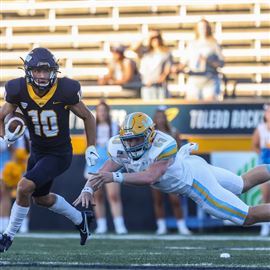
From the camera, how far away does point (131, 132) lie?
579 cm

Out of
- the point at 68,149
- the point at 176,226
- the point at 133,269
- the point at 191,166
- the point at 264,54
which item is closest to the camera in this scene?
the point at 133,269

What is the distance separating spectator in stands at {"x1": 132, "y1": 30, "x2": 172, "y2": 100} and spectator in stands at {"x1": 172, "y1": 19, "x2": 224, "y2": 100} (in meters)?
0.14

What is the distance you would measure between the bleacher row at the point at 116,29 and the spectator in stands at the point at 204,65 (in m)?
1.53

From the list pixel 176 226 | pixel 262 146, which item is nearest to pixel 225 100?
pixel 262 146

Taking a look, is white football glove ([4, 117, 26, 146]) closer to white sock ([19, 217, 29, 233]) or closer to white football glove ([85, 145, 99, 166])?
white football glove ([85, 145, 99, 166])

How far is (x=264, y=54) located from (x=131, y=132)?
22.7 ft

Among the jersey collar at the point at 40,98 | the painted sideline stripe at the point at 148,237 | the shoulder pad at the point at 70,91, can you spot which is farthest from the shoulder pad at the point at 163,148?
the painted sideline stripe at the point at 148,237

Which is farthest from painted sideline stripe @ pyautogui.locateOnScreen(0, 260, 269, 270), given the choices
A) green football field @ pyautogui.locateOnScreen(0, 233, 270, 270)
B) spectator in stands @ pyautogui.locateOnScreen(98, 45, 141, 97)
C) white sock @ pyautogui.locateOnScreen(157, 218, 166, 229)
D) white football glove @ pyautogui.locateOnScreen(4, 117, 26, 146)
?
spectator in stands @ pyautogui.locateOnScreen(98, 45, 141, 97)

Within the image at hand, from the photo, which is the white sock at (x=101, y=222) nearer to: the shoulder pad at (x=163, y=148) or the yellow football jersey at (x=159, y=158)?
the yellow football jersey at (x=159, y=158)

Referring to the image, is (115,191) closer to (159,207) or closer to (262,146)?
(159,207)

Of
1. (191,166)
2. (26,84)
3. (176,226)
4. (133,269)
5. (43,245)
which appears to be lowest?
(176,226)

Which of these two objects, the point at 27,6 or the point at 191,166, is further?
the point at 27,6

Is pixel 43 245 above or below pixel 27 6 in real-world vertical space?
below

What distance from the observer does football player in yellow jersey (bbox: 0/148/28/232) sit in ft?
33.4
